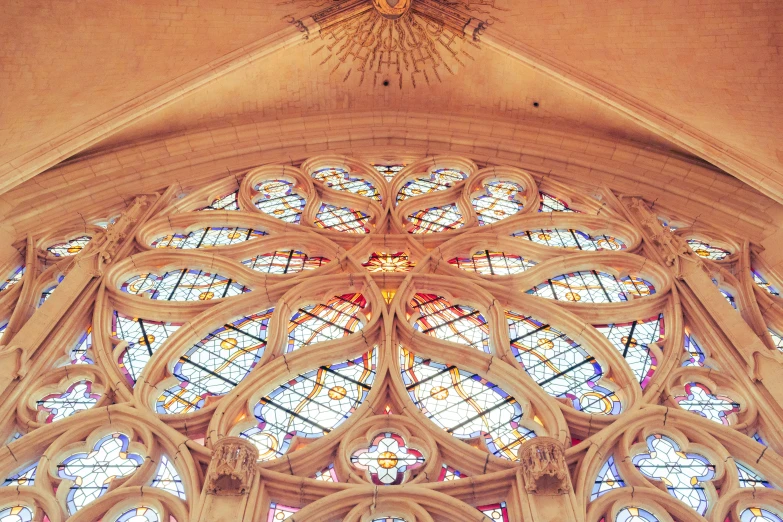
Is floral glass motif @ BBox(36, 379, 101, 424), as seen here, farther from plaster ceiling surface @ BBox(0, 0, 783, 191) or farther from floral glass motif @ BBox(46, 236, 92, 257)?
plaster ceiling surface @ BBox(0, 0, 783, 191)

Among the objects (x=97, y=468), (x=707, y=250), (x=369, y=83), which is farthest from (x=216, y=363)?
(x=369, y=83)

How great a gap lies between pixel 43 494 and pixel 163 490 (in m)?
0.86

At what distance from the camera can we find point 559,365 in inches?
356

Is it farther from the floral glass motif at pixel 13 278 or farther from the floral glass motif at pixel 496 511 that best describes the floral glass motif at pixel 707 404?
the floral glass motif at pixel 13 278

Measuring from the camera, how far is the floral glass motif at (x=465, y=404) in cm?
812

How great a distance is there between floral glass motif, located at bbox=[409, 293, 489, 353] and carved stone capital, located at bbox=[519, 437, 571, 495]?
1.95 meters

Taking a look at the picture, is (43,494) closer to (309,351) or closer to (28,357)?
(28,357)

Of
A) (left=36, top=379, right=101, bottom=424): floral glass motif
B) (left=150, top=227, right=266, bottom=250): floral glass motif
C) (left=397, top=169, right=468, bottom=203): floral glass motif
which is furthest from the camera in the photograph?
(left=397, top=169, right=468, bottom=203): floral glass motif

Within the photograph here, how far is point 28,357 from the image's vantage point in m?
8.57

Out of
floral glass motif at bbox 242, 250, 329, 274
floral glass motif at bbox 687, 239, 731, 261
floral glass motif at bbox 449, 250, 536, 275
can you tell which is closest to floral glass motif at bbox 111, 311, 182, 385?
floral glass motif at bbox 242, 250, 329, 274

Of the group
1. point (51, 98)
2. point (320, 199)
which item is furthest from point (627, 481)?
point (51, 98)

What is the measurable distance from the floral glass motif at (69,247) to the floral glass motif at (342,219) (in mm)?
2562

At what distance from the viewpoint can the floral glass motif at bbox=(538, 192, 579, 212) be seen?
12031 millimetres

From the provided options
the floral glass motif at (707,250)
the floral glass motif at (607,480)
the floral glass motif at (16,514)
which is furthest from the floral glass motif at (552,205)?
the floral glass motif at (16,514)
